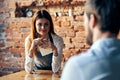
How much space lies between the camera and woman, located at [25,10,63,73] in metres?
2.72

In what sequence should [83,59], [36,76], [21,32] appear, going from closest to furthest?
1. [83,59]
2. [36,76]
3. [21,32]

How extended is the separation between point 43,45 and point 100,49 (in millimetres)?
1748

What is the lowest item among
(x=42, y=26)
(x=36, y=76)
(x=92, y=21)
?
(x=36, y=76)

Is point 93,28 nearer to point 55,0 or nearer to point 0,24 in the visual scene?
point 55,0

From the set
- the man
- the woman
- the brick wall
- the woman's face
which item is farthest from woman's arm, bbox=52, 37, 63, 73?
the man

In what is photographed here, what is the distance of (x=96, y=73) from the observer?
1.03m

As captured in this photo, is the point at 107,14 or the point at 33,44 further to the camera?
the point at 33,44

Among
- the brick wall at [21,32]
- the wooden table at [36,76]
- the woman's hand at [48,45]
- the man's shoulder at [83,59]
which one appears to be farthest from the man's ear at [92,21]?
the brick wall at [21,32]

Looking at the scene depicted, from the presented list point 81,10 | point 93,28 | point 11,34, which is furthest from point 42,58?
point 93,28

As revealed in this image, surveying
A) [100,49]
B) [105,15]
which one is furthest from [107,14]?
[100,49]

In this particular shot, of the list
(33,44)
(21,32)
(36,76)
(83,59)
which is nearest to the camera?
(83,59)

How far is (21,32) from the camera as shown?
388 cm

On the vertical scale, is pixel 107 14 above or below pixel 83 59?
above

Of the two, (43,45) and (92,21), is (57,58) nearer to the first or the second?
(43,45)
